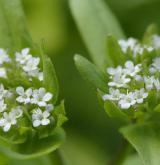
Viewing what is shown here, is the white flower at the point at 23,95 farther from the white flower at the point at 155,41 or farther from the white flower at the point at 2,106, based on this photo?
the white flower at the point at 155,41

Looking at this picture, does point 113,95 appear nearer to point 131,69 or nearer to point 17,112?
point 131,69

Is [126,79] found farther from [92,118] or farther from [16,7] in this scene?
[92,118]

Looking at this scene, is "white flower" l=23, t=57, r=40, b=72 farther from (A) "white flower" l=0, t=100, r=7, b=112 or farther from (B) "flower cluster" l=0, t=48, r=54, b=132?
(A) "white flower" l=0, t=100, r=7, b=112

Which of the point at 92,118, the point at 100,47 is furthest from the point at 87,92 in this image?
the point at 100,47

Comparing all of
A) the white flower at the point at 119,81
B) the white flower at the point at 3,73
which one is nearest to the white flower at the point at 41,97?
the white flower at the point at 3,73

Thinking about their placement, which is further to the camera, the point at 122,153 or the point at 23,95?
the point at 122,153

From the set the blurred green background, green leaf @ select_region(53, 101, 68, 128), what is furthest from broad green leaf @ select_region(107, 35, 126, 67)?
the blurred green background

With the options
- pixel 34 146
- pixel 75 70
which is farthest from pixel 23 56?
pixel 75 70
